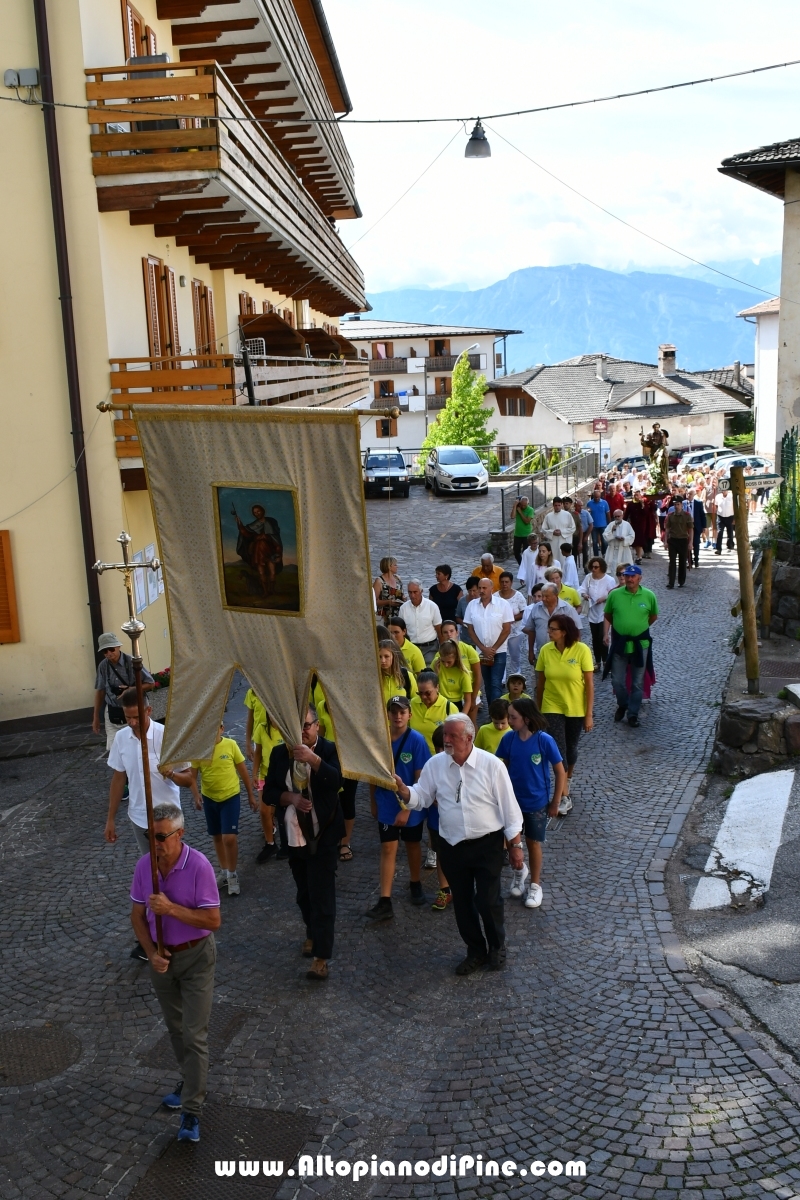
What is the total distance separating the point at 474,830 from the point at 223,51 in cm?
1720

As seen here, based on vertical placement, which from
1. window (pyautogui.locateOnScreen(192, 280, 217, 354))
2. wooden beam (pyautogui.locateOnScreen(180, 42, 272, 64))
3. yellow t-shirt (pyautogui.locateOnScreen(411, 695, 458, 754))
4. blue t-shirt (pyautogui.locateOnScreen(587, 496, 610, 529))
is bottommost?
blue t-shirt (pyautogui.locateOnScreen(587, 496, 610, 529))

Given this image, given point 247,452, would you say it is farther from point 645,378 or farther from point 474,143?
point 645,378

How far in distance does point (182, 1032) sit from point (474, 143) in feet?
39.2

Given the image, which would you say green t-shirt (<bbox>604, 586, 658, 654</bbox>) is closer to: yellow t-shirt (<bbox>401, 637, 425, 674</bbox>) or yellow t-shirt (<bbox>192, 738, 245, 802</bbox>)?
yellow t-shirt (<bbox>401, 637, 425, 674</bbox>)

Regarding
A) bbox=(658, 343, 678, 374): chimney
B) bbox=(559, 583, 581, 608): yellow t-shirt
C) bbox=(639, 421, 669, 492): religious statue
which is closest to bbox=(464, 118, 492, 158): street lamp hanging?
bbox=(559, 583, 581, 608): yellow t-shirt

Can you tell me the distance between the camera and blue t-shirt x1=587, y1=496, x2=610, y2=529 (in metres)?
22.8

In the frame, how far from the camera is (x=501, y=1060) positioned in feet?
22.1

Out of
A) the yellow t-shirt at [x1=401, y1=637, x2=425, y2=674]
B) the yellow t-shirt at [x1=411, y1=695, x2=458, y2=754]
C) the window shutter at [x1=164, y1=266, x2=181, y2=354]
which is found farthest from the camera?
the window shutter at [x1=164, y1=266, x2=181, y2=354]

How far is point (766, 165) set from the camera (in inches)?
750

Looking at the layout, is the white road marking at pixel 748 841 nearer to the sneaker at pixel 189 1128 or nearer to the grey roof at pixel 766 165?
the sneaker at pixel 189 1128

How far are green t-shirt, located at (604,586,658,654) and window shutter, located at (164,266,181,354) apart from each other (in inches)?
314

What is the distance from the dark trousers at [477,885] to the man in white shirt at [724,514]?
724 inches

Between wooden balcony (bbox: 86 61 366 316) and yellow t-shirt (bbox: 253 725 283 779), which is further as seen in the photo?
wooden balcony (bbox: 86 61 366 316)

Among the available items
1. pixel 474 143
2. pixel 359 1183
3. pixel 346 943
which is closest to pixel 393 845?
pixel 346 943
